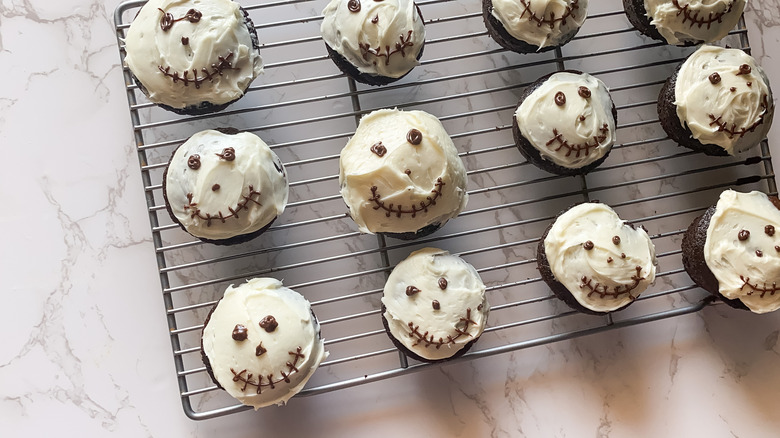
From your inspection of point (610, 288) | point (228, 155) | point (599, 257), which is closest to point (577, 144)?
point (599, 257)

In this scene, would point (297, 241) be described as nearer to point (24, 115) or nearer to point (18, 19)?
point (24, 115)

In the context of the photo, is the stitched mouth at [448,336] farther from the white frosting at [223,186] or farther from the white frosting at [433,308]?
the white frosting at [223,186]

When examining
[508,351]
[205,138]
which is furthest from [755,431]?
[205,138]

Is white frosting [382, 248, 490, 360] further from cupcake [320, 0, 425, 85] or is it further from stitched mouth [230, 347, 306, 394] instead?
cupcake [320, 0, 425, 85]

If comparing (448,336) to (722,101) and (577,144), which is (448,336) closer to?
(577,144)

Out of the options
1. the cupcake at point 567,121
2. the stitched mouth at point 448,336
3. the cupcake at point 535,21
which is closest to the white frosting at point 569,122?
the cupcake at point 567,121

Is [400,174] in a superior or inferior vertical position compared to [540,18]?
inferior
